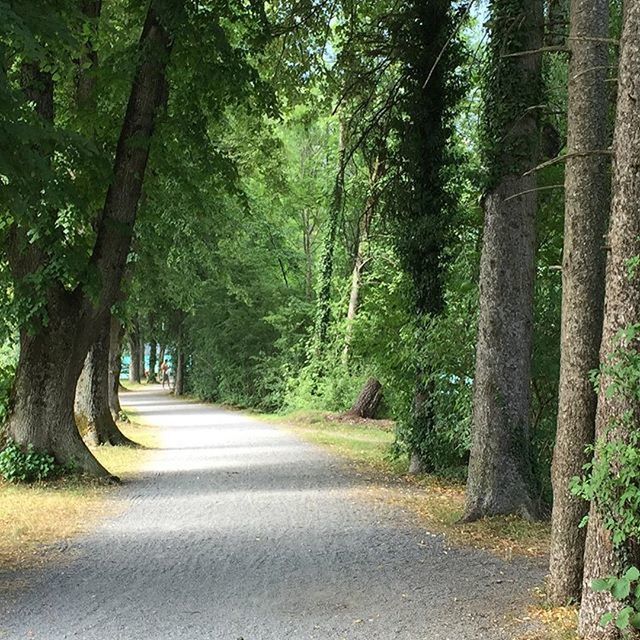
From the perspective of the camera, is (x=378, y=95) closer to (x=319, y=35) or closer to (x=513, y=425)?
(x=319, y=35)

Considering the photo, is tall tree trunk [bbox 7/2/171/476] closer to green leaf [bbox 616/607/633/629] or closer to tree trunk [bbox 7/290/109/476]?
tree trunk [bbox 7/290/109/476]

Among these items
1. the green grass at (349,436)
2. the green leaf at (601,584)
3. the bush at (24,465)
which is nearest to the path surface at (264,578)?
the green leaf at (601,584)

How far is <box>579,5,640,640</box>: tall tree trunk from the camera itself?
15.6 feet

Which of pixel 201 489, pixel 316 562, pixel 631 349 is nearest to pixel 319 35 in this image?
pixel 201 489

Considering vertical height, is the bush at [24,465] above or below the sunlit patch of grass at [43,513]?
above

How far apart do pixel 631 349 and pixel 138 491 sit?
8.75 meters

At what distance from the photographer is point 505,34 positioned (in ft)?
30.2

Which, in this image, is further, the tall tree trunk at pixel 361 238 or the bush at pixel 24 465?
the tall tree trunk at pixel 361 238

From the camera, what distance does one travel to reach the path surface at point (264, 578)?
5.41 m

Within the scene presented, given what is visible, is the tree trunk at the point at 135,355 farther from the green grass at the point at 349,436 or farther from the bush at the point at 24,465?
the bush at the point at 24,465

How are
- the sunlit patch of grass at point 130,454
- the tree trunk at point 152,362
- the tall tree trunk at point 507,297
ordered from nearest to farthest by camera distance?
the tall tree trunk at point 507,297, the sunlit patch of grass at point 130,454, the tree trunk at point 152,362

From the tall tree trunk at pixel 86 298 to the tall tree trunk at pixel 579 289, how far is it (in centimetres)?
679

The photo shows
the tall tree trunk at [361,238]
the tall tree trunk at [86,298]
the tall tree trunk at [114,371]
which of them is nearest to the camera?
the tall tree trunk at [86,298]

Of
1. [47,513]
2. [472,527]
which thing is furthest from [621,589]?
[47,513]
